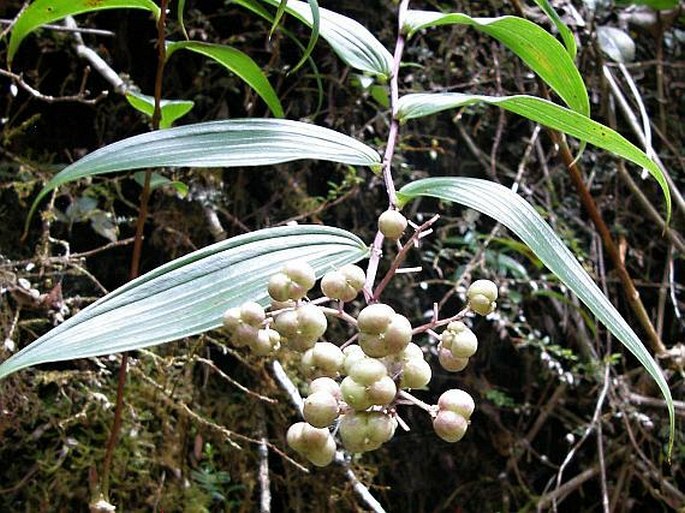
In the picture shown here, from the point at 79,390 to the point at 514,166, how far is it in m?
0.78

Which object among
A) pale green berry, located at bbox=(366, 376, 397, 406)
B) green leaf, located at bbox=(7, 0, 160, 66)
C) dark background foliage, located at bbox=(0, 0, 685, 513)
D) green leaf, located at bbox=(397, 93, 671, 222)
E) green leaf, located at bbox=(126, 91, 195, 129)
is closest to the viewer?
pale green berry, located at bbox=(366, 376, 397, 406)

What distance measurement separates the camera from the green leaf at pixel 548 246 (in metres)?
0.38

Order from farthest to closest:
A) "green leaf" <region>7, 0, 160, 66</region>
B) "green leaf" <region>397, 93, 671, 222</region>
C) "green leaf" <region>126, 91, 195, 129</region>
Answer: "green leaf" <region>126, 91, 195, 129</region> → "green leaf" <region>7, 0, 160, 66</region> → "green leaf" <region>397, 93, 671, 222</region>

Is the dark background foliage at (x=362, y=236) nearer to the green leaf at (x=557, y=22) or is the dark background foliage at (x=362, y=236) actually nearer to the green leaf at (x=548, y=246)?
the green leaf at (x=557, y=22)

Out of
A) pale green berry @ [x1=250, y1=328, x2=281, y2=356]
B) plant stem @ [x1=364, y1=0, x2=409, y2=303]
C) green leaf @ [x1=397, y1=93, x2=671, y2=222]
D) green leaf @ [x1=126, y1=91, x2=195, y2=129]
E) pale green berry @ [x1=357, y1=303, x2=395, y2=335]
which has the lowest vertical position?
green leaf @ [x1=126, y1=91, x2=195, y2=129]

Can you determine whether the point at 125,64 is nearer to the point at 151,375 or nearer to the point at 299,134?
the point at 151,375

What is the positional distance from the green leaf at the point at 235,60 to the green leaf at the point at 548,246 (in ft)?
0.84

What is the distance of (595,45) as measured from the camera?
1.00 m

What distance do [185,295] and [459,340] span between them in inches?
5.8

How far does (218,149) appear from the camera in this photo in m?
0.47

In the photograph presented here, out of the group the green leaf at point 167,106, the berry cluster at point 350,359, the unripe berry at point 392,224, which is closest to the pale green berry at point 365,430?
the berry cluster at point 350,359

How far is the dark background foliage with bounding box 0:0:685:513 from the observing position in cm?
88

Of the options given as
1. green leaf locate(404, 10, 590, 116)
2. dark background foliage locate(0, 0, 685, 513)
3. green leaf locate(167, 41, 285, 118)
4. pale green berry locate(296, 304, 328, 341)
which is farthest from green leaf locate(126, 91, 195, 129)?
pale green berry locate(296, 304, 328, 341)

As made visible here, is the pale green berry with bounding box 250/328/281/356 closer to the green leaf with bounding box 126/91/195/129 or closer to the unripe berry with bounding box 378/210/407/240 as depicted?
the unripe berry with bounding box 378/210/407/240
